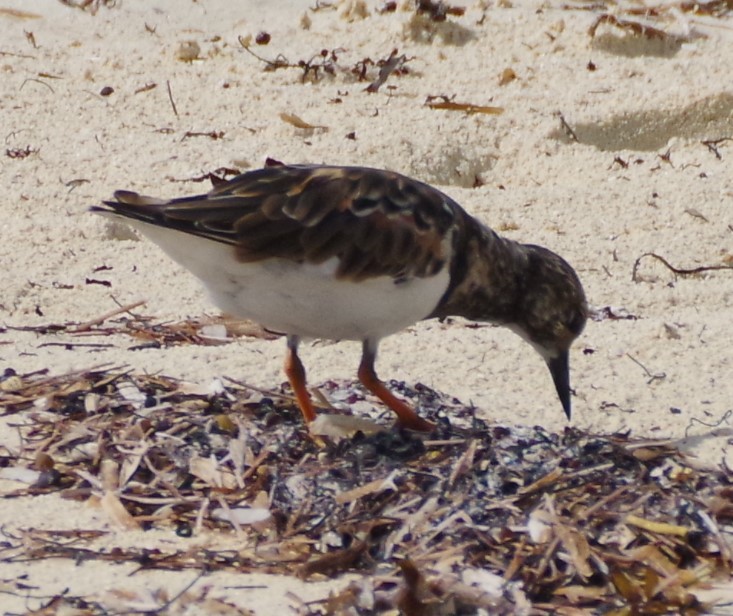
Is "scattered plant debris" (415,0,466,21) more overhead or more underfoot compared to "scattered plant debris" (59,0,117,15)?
more overhead

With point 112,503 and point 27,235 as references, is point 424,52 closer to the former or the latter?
point 27,235

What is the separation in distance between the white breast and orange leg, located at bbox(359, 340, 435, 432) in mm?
69

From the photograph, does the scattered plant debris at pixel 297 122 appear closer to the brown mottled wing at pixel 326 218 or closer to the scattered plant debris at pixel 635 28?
the scattered plant debris at pixel 635 28

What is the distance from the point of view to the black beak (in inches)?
152

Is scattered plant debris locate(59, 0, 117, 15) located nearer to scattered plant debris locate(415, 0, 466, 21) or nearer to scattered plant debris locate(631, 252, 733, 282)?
scattered plant debris locate(415, 0, 466, 21)

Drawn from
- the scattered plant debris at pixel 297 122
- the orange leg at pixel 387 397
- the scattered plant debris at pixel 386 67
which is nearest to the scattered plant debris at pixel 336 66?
the scattered plant debris at pixel 386 67

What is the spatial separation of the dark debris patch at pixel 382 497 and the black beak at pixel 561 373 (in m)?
0.25

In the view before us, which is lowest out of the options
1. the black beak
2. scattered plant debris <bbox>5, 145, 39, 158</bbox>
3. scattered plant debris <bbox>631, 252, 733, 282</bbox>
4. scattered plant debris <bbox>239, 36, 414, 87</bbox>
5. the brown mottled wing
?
scattered plant debris <bbox>5, 145, 39, 158</bbox>

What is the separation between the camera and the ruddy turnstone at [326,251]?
3496 millimetres

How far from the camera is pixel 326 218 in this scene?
3.59 metres


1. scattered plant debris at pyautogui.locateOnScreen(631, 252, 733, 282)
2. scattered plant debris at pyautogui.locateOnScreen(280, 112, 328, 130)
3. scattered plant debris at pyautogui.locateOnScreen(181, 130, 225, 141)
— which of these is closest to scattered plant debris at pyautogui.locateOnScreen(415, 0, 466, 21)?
scattered plant debris at pyautogui.locateOnScreen(280, 112, 328, 130)

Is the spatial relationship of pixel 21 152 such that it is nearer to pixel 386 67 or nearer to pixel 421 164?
pixel 421 164

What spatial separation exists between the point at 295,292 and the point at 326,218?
0.72 ft

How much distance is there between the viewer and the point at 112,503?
318 cm
